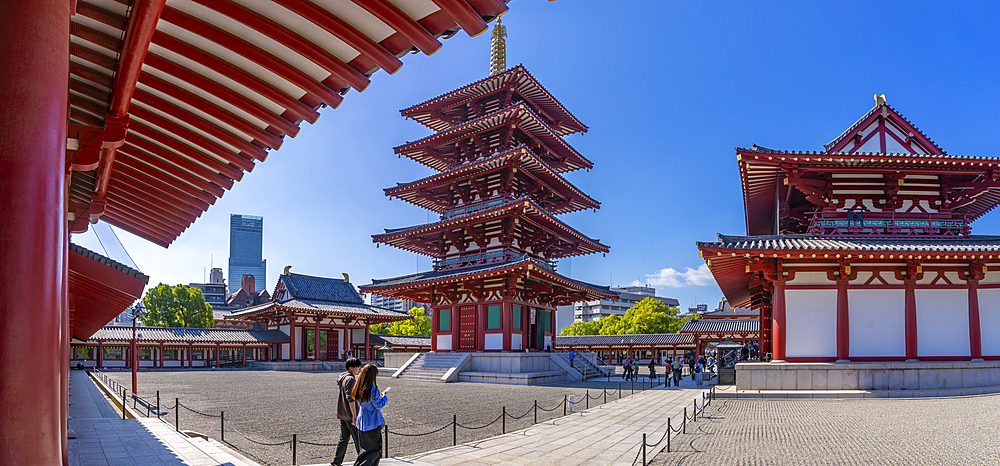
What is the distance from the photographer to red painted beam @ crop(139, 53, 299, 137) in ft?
15.9

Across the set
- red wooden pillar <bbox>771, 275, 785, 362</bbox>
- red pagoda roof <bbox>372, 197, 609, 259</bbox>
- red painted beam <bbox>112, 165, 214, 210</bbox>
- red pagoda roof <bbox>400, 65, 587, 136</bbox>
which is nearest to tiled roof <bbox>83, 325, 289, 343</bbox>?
red pagoda roof <bbox>372, 197, 609, 259</bbox>

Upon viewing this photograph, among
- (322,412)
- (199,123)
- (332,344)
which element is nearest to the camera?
(199,123)

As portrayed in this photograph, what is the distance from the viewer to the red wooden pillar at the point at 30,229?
257 cm

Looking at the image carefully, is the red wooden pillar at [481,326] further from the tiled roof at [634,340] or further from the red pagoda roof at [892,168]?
the tiled roof at [634,340]

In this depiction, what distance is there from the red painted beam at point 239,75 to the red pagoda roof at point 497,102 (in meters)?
28.3

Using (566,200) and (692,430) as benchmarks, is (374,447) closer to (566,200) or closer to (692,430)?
(692,430)

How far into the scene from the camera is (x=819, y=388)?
57.0ft

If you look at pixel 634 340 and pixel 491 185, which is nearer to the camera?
pixel 491 185

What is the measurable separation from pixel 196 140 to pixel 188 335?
4559 centimetres

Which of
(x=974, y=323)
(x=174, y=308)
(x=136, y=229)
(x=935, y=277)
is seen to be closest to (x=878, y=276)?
(x=935, y=277)

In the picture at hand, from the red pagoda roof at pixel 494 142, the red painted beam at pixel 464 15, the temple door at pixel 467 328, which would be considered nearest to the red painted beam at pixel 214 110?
the red painted beam at pixel 464 15

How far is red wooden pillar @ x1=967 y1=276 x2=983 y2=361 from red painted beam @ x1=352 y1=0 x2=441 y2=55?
2060 centimetres

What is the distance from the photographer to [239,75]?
4840mm

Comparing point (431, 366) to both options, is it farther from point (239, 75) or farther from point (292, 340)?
point (239, 75)
